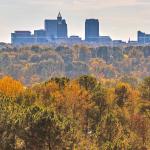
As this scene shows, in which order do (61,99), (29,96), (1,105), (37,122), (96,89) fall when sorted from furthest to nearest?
1. (96,89)
2. (61,99)
3. (29,96)
4. (1,105)
5. (37,122)

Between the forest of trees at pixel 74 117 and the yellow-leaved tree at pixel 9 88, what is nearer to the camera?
the forest of trees at pixel 74 117

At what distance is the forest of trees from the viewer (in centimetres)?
5062

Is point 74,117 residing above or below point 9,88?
below

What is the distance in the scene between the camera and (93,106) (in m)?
76.2

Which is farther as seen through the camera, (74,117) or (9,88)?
(9,88)

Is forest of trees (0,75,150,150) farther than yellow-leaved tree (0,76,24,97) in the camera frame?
No

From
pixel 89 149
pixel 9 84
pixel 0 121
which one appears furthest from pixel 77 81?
pixel 0 121

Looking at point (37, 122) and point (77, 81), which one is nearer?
point (37, 122)

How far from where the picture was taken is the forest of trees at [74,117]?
50625 millimetres

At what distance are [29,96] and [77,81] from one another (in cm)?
1317

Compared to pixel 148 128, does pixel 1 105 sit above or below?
above

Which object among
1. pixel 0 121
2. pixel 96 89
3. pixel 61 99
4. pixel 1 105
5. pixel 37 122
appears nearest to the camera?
pixel 37 122

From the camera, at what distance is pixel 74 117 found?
74.4m

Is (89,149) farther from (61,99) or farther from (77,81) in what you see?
(77,81)
